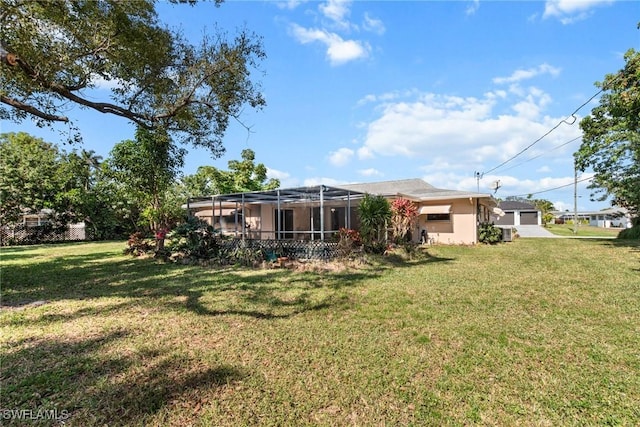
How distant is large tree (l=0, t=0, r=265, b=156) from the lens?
6.69 m

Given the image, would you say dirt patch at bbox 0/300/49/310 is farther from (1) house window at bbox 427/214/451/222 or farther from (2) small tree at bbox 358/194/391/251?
(1) house window at bbox 427/214/451/222

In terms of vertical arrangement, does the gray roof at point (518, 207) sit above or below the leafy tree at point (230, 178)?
below

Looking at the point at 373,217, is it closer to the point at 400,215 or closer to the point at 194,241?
the point at 400,215

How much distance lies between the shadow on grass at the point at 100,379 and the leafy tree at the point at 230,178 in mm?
23983

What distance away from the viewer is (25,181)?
21.9m

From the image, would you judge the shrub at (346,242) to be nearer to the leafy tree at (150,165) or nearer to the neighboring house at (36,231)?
the leafy tree at (150,165)

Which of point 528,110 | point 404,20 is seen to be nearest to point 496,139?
point 528,110

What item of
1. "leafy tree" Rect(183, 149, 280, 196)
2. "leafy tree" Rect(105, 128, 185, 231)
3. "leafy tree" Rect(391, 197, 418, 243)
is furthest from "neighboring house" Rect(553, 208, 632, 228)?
"leafy tree" Rect(105, 128, 185, 231)

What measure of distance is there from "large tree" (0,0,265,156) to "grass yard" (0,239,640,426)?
4.91 meters

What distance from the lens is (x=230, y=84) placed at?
9461mm

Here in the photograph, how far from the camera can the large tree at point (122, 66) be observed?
21.9 ft

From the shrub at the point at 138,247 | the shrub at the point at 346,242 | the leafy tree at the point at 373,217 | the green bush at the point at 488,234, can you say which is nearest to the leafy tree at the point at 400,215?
the leafy tree at the point at 373,217

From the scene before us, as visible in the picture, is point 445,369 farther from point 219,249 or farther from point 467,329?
point 219,249

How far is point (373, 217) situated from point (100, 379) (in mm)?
10469
